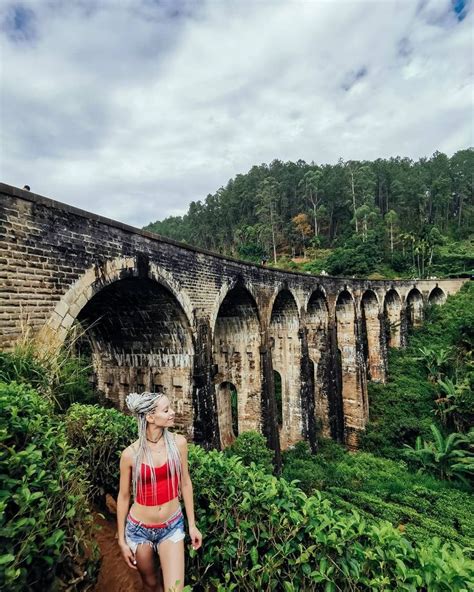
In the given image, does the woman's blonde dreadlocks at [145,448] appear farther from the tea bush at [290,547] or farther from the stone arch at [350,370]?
the stone arch at [350,370]

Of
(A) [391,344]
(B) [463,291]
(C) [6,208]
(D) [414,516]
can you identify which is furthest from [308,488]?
(B) [463,291]

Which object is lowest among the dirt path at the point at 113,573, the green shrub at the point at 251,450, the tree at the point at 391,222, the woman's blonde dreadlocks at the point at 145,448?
the green shrub at the point at 251,450

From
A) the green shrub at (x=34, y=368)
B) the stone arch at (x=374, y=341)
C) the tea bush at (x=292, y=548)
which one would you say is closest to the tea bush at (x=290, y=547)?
the tea bush at (x=292, y=548)

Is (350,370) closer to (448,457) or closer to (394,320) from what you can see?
(448,457)

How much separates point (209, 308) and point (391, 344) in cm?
1921

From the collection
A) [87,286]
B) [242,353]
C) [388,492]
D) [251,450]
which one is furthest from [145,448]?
[388,492]

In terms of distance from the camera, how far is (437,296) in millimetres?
29031

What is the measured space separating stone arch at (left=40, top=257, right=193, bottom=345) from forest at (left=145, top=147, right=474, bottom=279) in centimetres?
2859

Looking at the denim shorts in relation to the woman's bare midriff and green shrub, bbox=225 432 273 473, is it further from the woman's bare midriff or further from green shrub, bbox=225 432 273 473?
green shrub, bbox=225 432 273 473

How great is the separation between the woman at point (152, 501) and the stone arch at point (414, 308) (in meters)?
26.2

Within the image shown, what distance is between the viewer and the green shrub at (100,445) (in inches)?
149

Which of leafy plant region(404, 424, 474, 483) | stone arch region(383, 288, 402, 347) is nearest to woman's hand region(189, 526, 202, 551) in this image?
leafy plant region(404, 424, 474, 483)

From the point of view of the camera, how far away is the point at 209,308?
8281mm

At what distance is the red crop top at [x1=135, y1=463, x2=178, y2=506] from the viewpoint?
93.0 inches
